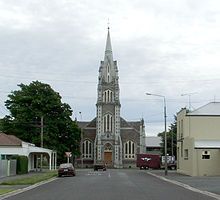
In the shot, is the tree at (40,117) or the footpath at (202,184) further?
the tree at (40,117)

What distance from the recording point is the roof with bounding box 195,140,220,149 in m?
57.5

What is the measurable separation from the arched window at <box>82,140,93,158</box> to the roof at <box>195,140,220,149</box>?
55.7 metres

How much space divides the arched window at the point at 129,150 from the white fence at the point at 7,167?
59.5 m

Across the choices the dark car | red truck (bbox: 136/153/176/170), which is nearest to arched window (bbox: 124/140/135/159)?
red truck (bbox: 136/153/176/170)

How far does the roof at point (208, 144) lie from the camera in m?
57.5

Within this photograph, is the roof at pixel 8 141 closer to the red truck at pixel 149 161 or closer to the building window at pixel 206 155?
the building window at pixel 206 155

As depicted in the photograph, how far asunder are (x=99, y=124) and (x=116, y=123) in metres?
3.63

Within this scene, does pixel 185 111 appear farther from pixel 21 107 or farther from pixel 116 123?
pixel 116 123

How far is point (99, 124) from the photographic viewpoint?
370ft

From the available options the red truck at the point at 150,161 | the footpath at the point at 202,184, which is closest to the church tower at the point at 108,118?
the red truck at the point at 150,161

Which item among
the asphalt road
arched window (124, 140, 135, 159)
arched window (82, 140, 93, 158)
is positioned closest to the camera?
the asphalt road

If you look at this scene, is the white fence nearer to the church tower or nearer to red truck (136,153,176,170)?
red truck (136,153,176,170)

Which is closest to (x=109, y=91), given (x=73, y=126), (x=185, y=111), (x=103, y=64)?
(x=103, y=64)

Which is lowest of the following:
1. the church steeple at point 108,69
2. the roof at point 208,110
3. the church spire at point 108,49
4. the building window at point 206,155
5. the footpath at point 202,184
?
the footpath at point 202,184
